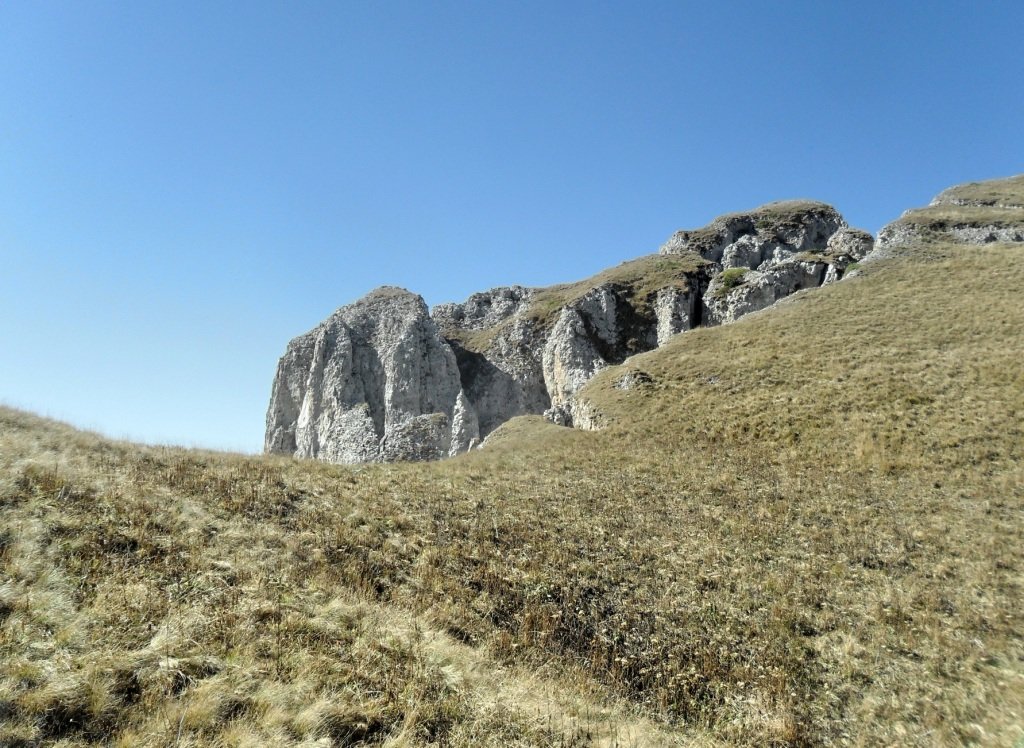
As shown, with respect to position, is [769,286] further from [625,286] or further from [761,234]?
[761,234]

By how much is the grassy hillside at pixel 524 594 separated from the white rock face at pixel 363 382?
140ft

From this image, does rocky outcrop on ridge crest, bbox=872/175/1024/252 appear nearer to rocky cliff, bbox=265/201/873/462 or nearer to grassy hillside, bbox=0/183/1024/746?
rocky cliff, bbox=265/201/873/462

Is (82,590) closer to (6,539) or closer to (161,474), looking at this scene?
(6,539)

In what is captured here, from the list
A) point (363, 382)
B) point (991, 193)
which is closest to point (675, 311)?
point (363, 382)

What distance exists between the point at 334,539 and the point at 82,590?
5.83 meters

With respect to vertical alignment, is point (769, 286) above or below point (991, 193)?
below

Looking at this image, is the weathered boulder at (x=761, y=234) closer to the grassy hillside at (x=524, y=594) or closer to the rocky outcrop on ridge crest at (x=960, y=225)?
→ the rocky outcrop on ridge crest at (x=960, y=225)

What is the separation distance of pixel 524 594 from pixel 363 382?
212ft

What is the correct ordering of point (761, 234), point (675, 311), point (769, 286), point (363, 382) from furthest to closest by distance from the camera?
point (761, 234)
point (363, 382)
point (675, 311)
point (769, 286)

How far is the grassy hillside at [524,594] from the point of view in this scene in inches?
278

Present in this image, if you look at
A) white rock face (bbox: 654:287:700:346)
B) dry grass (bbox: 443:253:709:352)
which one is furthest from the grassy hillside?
dry grass (bbox: 443:253:709:352)

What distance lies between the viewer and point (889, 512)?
18766 mm

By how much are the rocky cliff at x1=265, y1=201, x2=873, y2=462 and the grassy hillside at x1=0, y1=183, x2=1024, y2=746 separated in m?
38.4

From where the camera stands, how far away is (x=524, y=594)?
13.0 m
